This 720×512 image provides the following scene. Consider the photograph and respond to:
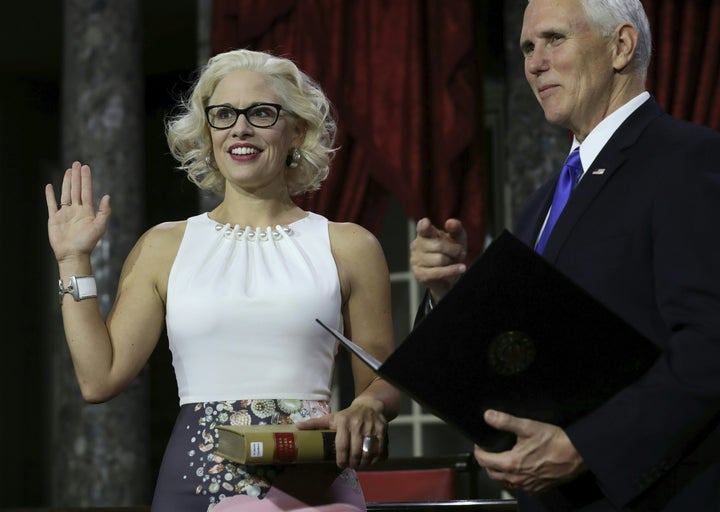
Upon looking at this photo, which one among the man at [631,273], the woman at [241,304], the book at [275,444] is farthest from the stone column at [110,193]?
the man at [631,273]

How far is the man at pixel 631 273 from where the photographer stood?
142cm

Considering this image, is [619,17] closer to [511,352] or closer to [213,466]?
[511,352]

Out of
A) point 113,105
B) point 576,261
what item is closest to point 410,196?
point 113,105

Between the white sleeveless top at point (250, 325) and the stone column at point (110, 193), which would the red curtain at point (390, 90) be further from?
the white sleeveless top at point (250, 325)

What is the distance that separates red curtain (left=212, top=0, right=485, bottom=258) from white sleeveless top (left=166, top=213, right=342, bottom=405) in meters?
2.70

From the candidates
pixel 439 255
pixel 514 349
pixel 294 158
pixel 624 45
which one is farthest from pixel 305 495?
pixel 624 45

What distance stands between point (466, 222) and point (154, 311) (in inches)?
113

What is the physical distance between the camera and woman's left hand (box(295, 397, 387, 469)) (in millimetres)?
1772

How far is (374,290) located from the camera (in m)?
2.09

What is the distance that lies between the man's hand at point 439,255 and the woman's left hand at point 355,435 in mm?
270

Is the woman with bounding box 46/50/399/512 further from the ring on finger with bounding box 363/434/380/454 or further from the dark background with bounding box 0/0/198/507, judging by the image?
the dark background with bounding box 0/0/198/507

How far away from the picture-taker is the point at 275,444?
1.71 m

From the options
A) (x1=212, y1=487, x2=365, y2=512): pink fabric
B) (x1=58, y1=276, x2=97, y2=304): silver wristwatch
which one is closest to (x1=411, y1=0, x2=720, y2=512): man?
(x1=212, y1=487, x2=365, y2=512): pink fabric

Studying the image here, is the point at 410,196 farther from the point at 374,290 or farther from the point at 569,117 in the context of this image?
the point at 569,117
